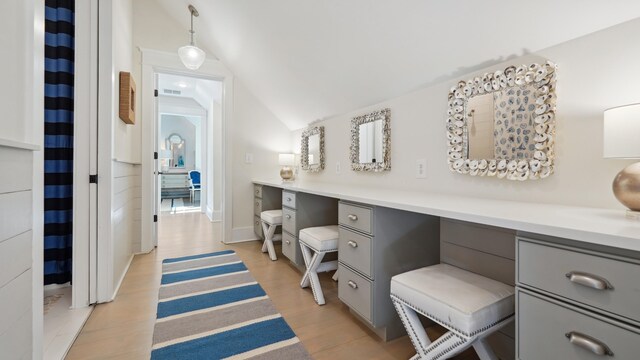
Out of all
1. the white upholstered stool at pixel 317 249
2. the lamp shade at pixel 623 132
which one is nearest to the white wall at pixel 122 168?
the white upholstered stool at pixel 317 249

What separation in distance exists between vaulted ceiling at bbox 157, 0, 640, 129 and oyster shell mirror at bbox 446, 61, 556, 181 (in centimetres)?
12

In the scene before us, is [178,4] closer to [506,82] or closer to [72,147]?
[72,147]

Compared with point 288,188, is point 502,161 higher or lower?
higher

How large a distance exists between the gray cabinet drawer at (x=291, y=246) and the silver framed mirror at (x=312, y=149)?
0.91m

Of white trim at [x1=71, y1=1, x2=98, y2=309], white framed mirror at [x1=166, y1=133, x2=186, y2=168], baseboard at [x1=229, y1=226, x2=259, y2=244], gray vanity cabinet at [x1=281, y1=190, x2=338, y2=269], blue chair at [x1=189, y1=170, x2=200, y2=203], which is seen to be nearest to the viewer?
white trim at [x1=71, y1=1, x2=98, y2=309]

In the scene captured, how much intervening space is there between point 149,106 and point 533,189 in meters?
3.43

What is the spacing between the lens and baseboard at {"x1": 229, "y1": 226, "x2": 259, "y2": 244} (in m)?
3.46

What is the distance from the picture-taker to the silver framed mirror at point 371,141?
2.10 m

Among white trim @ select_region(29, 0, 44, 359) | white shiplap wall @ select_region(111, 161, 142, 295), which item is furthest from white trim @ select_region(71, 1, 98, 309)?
white trim @ select_region(29, 0, 44, 359)

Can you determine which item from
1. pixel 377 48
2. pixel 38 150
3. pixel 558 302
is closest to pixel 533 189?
pixel 558 302

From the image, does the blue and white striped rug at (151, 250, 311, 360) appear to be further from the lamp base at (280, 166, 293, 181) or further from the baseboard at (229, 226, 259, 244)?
the lamp base at (280, 166, 293, 181)

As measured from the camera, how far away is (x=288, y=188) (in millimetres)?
2404

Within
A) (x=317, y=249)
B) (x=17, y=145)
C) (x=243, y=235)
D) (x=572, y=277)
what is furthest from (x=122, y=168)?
(x=572, y=277)

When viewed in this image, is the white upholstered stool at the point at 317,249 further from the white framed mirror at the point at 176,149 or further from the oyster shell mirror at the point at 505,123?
the white framed mirror at the point at 176,149
